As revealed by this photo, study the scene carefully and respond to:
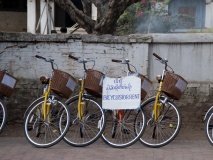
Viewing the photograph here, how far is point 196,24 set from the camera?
62.5 feet

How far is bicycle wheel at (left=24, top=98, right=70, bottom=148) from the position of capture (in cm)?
729

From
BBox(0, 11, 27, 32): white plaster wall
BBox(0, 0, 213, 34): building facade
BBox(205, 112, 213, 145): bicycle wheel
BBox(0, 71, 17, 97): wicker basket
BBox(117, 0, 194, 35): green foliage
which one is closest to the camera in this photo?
BBox(205, 112, 213, 145): bicycle wheel

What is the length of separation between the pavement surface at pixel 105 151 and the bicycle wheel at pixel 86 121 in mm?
126

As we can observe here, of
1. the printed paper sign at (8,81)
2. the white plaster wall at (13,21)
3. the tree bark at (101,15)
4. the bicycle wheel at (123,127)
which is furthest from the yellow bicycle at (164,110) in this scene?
the white plaster wall at (13,21)

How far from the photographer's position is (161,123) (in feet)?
24.4

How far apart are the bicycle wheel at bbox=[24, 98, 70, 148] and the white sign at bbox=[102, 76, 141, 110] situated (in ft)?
2.20

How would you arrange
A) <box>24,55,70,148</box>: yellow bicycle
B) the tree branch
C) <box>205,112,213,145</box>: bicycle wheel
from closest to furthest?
1. <box>205,112,213,145</box>: bicycle wheel
2. <box>24,55,70,148</box>: yellow bicycle
3. the tree branch

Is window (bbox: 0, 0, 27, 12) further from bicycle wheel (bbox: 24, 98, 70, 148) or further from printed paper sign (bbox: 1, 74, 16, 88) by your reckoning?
bicycle wheel (bbox: 24, 98, 70, 148)

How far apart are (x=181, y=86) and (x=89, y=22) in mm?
3334

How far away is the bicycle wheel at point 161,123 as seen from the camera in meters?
7.32

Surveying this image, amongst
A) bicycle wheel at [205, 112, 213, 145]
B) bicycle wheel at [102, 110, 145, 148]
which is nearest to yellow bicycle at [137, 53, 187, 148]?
bicycle wheel at [102, 110, 145, 148]

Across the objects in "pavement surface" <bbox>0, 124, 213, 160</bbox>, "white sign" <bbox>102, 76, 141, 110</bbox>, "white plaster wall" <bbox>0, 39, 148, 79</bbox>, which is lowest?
"pavement surface" <bbox>0, 124, 213, 160</bbox>

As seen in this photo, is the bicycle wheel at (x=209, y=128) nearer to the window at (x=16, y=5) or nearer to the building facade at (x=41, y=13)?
the building facade at (x=41, y=13)

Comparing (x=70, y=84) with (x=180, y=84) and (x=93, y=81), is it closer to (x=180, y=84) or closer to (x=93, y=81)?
(x=93, y=81)
